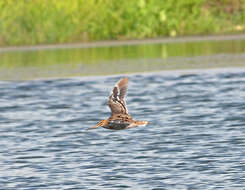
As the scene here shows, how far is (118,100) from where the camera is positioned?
1208 centimetres

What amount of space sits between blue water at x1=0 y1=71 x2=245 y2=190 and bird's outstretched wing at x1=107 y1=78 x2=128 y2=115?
83cm

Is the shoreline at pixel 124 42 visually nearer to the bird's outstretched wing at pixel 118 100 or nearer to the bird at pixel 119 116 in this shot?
the bird's outstretched wing at pixel 118 100

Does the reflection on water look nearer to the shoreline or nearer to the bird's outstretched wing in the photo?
the shoreline

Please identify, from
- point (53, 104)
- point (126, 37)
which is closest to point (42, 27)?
point (126, 37)

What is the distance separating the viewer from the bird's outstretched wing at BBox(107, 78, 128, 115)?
11.8m

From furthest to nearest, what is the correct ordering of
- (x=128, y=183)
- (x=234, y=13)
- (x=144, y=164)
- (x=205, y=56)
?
(x=234, y=13) < (x=205, y=56) < (x=144, y=164) < (x=128, y=183)

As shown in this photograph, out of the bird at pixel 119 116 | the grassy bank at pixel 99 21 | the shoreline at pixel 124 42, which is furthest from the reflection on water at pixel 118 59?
the bird at pixel 119 116

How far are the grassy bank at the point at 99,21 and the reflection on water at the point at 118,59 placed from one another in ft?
5.78

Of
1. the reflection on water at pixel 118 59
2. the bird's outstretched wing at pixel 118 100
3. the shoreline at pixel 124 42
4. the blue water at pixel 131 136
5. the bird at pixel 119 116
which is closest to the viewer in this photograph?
the bird at pixel 119 116

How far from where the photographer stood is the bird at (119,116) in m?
11.3

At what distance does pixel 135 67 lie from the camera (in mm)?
25719

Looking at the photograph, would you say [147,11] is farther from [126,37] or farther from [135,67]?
[135,67]

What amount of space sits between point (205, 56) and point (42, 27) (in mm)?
8785

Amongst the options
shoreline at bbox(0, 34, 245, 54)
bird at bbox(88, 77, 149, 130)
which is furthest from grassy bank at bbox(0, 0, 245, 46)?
bird at bbox(88, 77, 149, 130)
